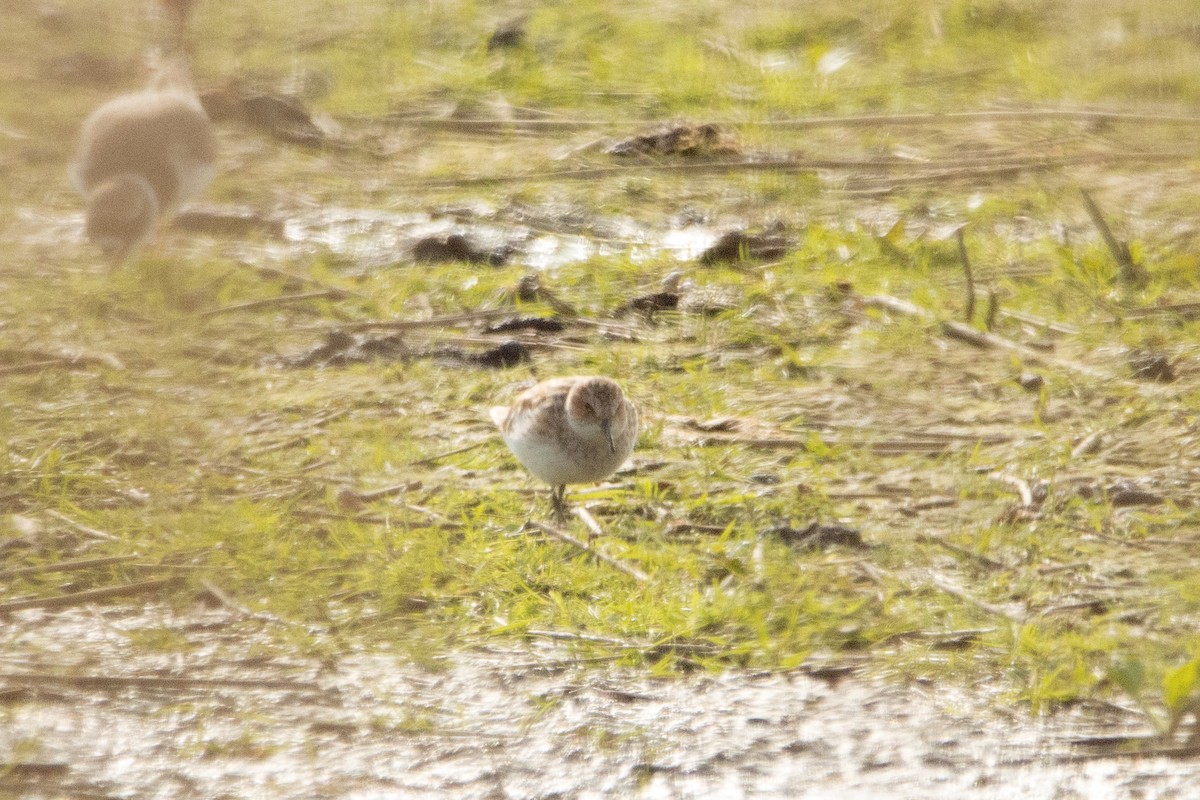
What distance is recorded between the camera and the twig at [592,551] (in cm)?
354

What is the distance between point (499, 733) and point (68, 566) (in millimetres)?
1364

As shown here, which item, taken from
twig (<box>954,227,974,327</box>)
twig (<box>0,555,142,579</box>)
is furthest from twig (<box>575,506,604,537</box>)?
twig (<box>954,227,974,327</box>)

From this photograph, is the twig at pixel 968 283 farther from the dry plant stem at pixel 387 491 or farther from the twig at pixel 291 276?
the twig at pixel 291 276

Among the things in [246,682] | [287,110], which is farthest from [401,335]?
[246,682]

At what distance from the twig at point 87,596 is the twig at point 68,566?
0.25 feet

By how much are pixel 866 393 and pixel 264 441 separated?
191cm

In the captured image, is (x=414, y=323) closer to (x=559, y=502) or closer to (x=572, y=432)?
(x=559, y=502)

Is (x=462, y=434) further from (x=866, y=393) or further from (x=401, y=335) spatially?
(x=866, y=393)

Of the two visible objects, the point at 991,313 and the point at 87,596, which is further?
the point at 991,313

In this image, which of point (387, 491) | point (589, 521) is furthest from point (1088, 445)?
point (387, 491)

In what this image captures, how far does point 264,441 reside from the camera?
14.2ft

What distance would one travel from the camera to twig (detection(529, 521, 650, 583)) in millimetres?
3539

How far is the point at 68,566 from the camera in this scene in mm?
3564

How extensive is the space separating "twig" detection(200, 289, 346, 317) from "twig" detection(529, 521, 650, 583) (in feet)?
4.53
